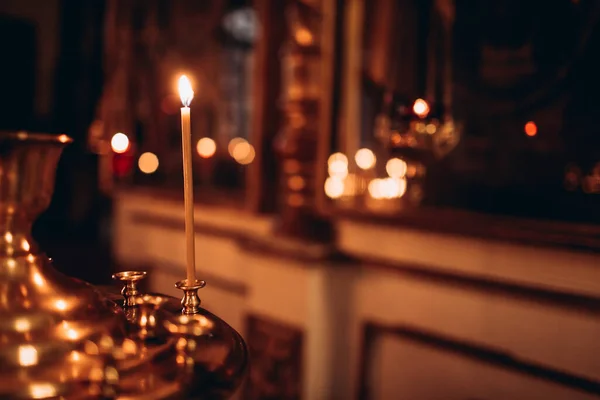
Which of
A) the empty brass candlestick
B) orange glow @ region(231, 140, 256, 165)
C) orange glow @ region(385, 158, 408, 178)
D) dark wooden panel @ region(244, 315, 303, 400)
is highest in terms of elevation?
orange glow @ region(231, 140, 256, 165)

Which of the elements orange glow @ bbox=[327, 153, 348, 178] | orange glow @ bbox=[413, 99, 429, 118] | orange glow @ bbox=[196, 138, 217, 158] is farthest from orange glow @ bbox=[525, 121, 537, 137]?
orange glow @ bbox=[196, 138, 217, 158]

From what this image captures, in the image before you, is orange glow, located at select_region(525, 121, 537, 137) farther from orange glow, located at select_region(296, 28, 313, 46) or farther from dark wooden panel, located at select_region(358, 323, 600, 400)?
orange glow, located at select_region(296, 28, 313, 46)

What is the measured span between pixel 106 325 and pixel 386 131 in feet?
3.99

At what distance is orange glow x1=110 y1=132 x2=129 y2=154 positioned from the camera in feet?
9.24

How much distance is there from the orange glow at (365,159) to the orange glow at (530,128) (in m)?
0.53

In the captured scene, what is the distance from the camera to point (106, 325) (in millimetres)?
546

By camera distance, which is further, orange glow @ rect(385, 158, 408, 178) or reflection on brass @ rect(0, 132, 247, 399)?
orange glow @ rect(385, 158, 408, 178)

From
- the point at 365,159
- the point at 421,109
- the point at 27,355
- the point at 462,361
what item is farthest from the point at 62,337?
the point at 365,159

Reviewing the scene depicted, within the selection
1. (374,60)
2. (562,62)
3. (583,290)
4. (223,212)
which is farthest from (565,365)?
(223,212)

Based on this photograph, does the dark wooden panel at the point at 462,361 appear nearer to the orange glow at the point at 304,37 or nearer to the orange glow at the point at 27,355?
the orange glow at the point at 304,37

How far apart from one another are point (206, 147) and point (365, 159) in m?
1.01

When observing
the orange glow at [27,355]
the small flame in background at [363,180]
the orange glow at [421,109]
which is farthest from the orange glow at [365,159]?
the orange glow at [27,355]

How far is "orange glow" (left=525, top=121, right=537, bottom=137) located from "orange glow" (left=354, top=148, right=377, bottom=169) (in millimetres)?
529

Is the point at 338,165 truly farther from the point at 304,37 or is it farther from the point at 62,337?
the point at 62,337
